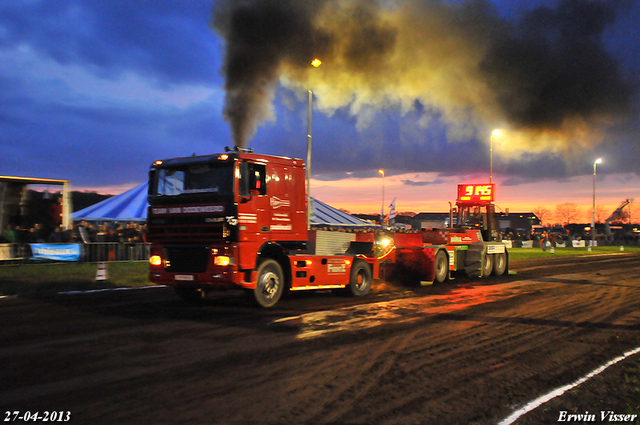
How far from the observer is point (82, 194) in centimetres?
7025

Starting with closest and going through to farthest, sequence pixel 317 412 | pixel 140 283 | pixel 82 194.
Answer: pixel 317 412 → pixel 140 283 → pixel 82 194

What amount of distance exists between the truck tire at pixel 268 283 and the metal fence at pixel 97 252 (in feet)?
39.8

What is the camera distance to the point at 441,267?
1659 centimetres

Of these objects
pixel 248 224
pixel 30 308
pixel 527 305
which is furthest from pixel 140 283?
pixel 527 305

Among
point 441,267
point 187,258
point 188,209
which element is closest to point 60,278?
point 187,258

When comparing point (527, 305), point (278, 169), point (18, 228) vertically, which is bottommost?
point (527, 305)

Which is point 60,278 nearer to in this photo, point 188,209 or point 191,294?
point 191,294

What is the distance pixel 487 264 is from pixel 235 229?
12.8 metres

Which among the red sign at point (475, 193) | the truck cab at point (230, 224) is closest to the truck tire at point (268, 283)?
the truck cab at point (230, 224)

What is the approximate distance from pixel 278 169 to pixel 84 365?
574 centimetres

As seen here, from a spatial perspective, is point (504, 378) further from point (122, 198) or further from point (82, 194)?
point (82, 194)

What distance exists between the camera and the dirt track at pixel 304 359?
4594 millimetres

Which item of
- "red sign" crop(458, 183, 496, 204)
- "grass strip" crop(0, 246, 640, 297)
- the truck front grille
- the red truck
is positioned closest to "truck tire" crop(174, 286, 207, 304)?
the red truck

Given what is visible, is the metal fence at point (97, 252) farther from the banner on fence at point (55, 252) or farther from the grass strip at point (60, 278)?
the grass strip at point (60, 278)
